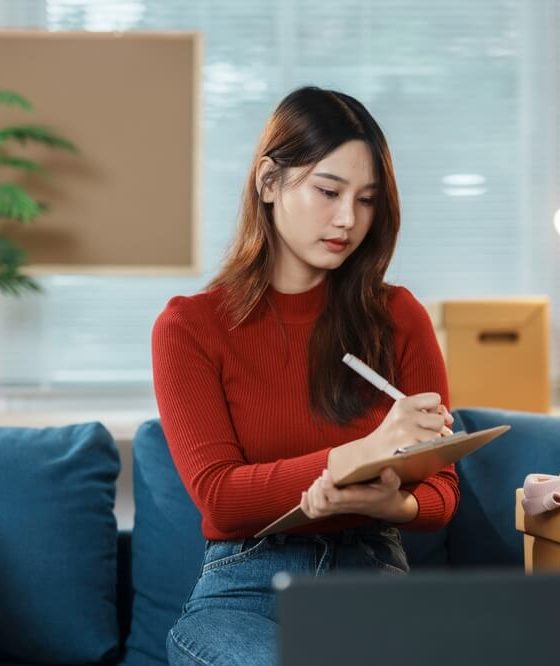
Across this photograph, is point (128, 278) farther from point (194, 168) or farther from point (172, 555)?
point (172, 555)

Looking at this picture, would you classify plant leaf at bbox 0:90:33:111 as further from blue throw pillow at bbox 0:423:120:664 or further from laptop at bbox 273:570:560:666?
laptop at bbox 273:570:560:666

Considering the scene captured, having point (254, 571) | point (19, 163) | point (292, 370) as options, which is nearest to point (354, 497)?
point (254, 571)

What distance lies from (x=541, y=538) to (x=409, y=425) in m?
0.27

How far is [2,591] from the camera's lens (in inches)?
80.4

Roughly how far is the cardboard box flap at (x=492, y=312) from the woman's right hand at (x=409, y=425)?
1.54m

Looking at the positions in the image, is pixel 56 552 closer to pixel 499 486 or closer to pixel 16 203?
pixel 499 486

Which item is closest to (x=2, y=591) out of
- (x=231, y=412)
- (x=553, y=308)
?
(x=231, y=412)

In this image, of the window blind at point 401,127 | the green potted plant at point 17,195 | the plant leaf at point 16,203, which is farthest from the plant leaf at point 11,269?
the window blind at point 401,127

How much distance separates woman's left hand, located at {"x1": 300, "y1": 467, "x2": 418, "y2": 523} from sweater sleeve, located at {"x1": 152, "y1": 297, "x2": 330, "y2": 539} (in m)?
0.11

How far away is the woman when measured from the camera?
167 cm

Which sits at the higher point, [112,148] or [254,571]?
[112,148]

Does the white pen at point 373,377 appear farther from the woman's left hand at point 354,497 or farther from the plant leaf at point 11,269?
the plant leaf at point 11,269

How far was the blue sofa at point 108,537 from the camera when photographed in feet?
6.71

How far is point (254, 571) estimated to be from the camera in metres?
1.68
